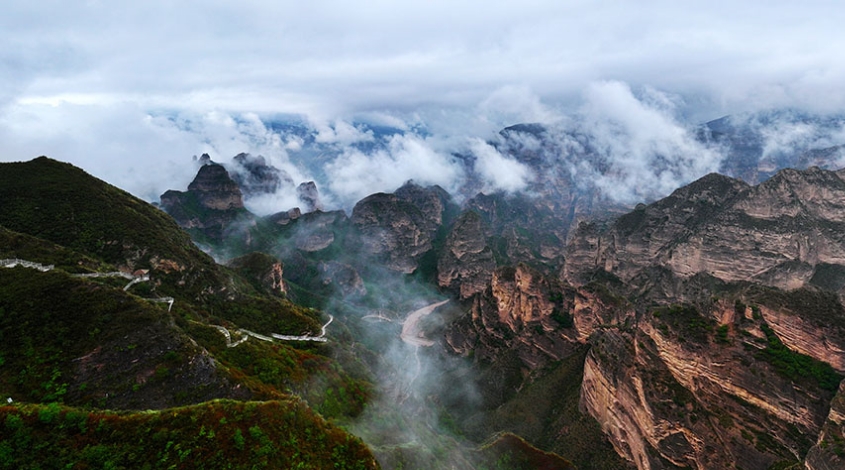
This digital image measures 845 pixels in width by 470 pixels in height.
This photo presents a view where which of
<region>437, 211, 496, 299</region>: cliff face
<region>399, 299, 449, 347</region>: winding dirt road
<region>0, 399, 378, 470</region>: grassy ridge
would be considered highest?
<region>0, 399, 378, 470</region>: grassy ridge

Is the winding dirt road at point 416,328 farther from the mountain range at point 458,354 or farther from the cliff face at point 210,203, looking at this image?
the cliff face at point 210,203

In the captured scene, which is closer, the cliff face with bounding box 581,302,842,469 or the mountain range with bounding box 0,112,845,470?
the mountain range with bounding box 0,112,845,470

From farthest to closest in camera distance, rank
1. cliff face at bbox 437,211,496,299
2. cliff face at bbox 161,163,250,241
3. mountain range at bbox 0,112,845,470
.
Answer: cliff face at bbox 437,211,496,299 → cliff face at bbox 161,163,250,241 → mountain range at bbox 0,112,845,470

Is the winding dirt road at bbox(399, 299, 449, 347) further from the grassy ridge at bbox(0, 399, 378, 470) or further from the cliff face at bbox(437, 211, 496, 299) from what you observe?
the grassy ridge at bbox(0, 399, 378, 470)

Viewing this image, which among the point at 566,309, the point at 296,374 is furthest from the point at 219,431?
the point at 566,309

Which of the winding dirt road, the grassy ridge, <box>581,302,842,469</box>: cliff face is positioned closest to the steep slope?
the grassy ridge

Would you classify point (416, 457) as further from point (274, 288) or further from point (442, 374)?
point (274, 288)

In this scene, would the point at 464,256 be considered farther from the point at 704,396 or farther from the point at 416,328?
the point at 704,396

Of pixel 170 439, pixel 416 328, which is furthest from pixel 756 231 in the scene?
pixel 170 439
